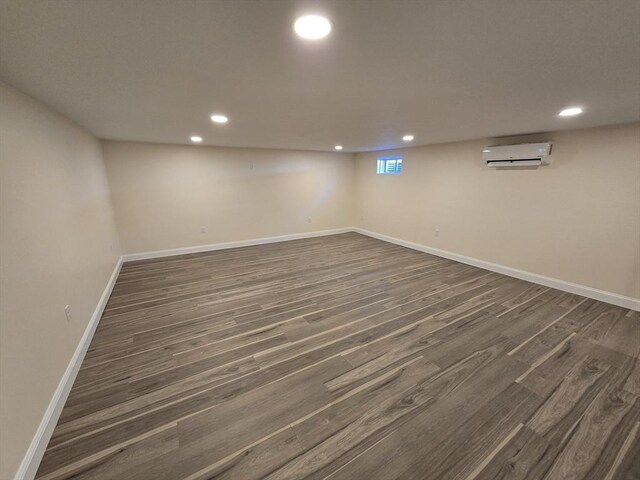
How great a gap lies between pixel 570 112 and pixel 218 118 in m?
3.36

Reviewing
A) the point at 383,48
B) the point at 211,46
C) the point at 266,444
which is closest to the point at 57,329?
the point at 266,444

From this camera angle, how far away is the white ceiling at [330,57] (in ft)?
2.97

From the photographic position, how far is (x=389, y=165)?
5773 millimetres

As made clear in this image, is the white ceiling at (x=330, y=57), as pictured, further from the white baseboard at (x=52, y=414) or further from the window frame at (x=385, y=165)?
the window frame at (x=385, y=165)

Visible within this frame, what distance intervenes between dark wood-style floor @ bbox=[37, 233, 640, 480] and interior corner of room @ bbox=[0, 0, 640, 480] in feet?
0.64

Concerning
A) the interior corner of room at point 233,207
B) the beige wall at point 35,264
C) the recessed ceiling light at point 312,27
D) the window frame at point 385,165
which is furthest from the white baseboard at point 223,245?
the recessed ceiling light at point 312,27

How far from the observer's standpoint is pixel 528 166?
353 centimetres

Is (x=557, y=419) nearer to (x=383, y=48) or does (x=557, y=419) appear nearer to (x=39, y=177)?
(x=383, y=48)

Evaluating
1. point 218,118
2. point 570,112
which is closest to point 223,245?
point 218,118

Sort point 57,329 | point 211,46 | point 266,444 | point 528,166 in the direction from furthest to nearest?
point 528,166
point 57,329
point 266,444
point 211,46

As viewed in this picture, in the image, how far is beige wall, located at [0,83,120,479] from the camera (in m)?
1.26

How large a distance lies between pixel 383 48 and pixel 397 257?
159 inches

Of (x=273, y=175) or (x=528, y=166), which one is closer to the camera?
(x=528, y=166)

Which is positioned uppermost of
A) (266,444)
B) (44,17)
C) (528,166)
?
(44,17)
